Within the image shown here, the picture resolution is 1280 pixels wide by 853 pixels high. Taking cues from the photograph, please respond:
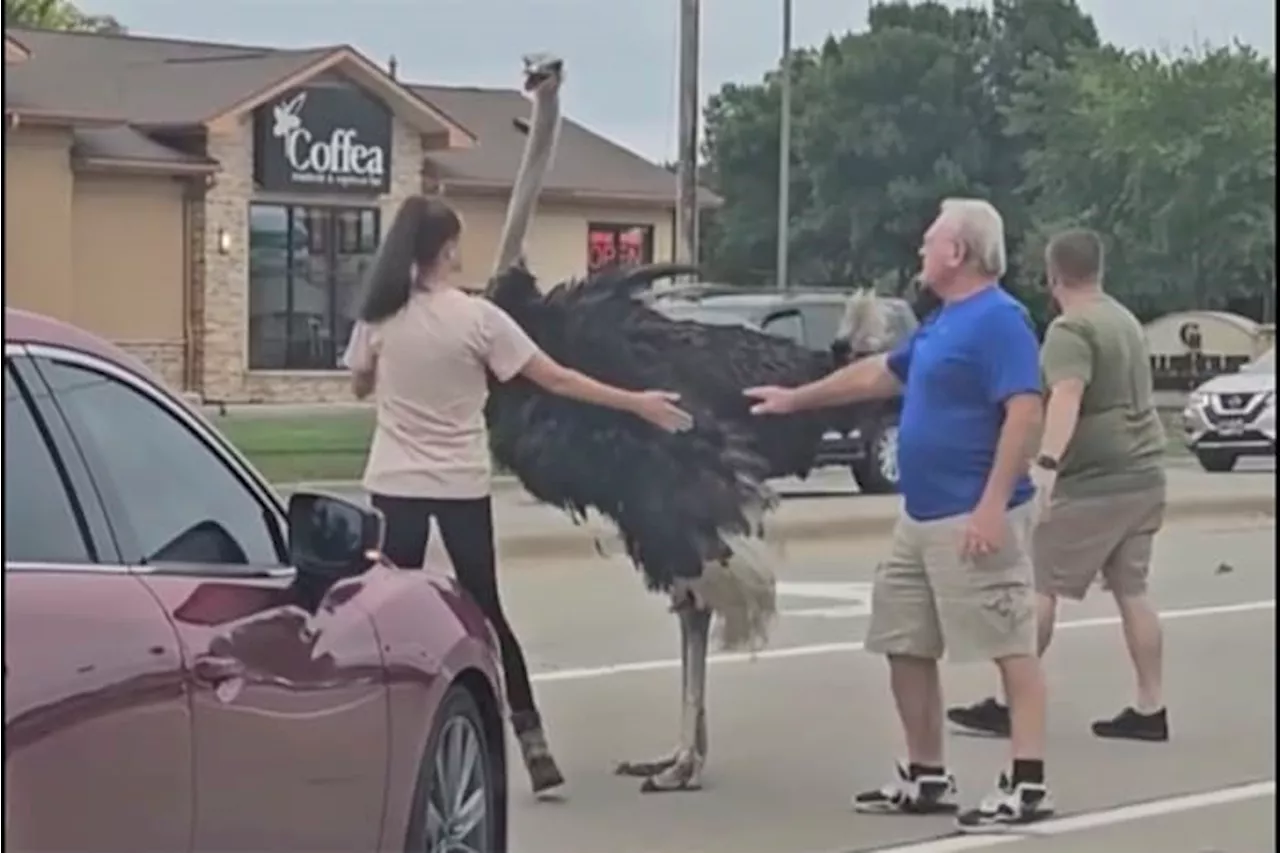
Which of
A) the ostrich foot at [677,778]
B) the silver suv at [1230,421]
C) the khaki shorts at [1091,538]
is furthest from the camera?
the silver suv at [1230,421]

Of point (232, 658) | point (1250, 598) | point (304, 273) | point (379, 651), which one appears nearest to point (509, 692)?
point (379, 651)

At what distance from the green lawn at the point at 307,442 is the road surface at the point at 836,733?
8537 mm

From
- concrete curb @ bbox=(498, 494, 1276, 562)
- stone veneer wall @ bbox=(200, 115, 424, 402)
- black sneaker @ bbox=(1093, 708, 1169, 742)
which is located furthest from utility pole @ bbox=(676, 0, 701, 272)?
black sneaker @ bbox=(1093, 708, 1169, 742)

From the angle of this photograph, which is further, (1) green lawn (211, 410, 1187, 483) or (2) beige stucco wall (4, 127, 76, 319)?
(2) beige stucco wall (4, 127, 76, 319)

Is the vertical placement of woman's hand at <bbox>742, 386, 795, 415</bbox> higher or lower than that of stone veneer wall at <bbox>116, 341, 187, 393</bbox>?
lower

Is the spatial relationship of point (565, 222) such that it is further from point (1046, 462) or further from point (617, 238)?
point (1046, 462)

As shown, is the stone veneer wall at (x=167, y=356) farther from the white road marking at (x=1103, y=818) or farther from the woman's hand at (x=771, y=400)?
the white road marking at (x=1103, y=818)

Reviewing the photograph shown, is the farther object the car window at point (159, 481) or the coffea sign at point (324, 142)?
the coffea sign at point (324, 142)

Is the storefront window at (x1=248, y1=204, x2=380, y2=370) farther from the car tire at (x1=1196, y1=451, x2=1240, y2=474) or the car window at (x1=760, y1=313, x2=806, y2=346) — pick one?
the car window at (x1=760, y1=313, x2=806, y2=346)

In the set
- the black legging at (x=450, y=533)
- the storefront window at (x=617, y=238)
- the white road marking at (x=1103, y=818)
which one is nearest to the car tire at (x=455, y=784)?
the black legging at (x=450, y=533)

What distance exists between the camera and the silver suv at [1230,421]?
29.3 metres

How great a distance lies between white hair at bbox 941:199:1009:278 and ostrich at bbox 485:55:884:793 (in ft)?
3.73

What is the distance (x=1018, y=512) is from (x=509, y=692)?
1714mm

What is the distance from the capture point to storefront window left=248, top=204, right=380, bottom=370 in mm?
41469
